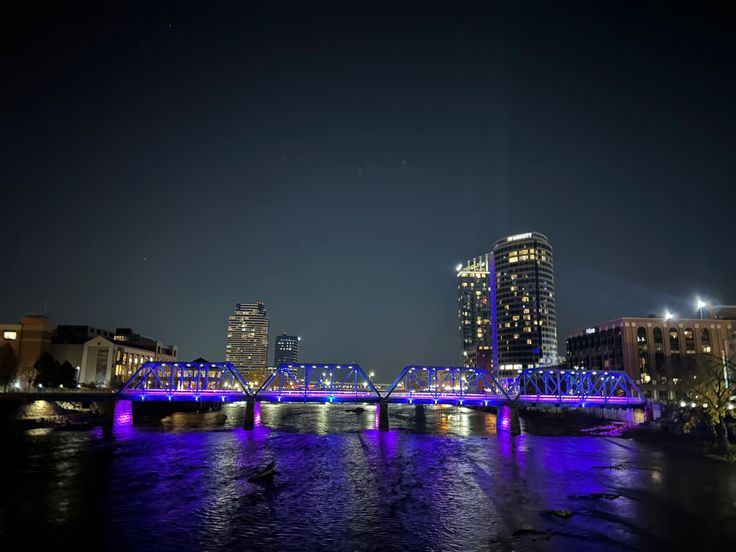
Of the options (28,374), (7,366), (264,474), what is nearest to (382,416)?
(264,474)

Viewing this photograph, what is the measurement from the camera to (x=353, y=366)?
11469 centimetres

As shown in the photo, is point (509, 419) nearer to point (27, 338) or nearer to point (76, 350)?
point (76, 350)

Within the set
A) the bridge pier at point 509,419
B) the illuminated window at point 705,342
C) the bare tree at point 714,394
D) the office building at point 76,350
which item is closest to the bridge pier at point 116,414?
the office building at point 76,350

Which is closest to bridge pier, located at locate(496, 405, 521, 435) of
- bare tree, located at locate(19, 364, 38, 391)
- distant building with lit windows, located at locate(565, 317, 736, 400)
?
distant building with lit windows, located at locate(565, 317, 736, 400)

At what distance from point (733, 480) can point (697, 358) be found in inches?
2414

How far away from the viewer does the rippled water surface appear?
33344 mm

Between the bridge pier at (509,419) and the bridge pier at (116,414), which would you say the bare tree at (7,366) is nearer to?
the bridge pier at (116,414)

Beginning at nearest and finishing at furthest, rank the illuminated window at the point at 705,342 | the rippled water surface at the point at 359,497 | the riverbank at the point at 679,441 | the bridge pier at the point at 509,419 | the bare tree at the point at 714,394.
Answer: the rippled water surface at the point at 359,497, the riverbank at the point at 679,441, the bare tree at the point at 714,394, the bridge pier at the point at 509,419, the illuminated window at the point at 705,342

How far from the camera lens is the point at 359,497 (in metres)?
46.0

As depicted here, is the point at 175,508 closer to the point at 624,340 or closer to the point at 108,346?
the point at 108,346

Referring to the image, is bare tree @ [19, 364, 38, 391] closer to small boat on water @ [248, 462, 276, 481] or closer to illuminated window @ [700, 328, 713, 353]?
small boat on water @ [248, 462, 276, 481]

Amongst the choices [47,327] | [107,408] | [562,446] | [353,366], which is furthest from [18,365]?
[562,446]

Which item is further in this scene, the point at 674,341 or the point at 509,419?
the point at 674,341

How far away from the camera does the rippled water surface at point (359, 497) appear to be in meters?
33.3
